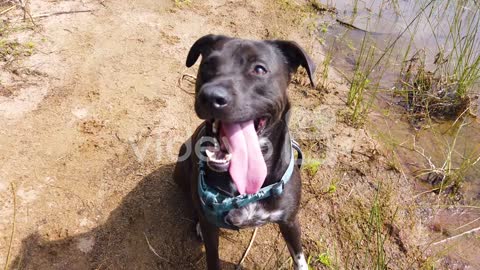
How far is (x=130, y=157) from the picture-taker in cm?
414

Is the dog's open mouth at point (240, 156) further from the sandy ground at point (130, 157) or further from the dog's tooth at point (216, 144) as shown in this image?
the sandy ground at point (130, 157)

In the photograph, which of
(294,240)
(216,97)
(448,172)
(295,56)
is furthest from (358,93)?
(216,97)

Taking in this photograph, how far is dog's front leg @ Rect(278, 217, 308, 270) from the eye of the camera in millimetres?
3008

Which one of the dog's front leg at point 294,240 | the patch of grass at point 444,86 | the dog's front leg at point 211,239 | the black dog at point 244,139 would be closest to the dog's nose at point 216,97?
the black dog at point 244,139

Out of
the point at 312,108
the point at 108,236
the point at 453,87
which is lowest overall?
the point at 108,236

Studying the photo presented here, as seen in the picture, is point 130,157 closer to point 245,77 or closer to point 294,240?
point 294,240

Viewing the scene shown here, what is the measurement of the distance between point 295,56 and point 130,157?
204cm

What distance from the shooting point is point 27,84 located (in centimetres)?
469

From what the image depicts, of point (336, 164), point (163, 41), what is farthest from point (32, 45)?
point (336, 164)

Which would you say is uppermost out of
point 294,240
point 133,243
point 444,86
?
→ point 444,86

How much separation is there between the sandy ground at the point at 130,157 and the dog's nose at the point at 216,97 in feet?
4.66

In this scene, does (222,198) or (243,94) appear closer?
(243,94)

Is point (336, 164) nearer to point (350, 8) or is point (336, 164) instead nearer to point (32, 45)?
point (350, 8)

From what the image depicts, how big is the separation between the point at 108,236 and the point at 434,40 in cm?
484
